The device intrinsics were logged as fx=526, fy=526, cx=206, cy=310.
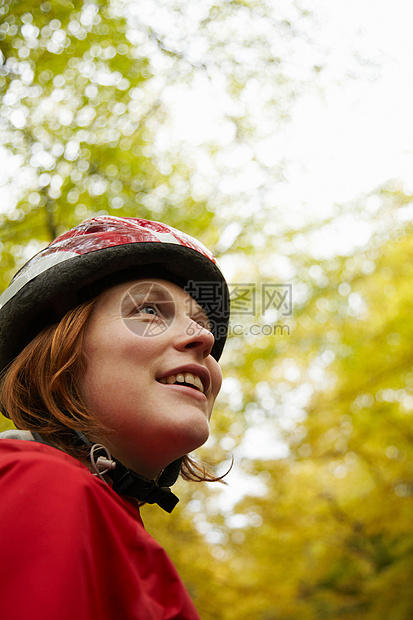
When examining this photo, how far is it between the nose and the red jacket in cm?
49

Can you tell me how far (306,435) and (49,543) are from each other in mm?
6624


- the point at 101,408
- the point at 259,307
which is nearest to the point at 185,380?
the point at 101,408

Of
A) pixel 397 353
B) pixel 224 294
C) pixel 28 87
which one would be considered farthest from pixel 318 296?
pixel 224 294

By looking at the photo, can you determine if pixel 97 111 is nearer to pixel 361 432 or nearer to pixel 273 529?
pixel 361 432

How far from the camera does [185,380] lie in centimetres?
163

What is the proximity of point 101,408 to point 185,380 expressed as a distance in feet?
0.87

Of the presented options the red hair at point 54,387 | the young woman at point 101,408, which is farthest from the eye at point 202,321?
the red hair at point 54,387

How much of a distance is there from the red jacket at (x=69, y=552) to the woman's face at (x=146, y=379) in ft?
0.81

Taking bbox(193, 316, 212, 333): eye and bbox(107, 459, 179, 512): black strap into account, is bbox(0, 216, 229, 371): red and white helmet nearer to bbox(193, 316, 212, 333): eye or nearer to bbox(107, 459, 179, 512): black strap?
bbox(193, 316, 212, 333): eye

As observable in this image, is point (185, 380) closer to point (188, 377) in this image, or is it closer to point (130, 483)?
point (188, 377)

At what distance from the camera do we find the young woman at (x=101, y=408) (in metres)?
1.02

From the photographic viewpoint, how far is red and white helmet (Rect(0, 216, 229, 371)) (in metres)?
1.75

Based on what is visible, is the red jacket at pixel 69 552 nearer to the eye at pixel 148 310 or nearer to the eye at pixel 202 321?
the eye at pixel 148 310

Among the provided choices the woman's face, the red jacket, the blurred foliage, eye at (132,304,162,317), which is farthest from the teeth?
the blurred foliage
